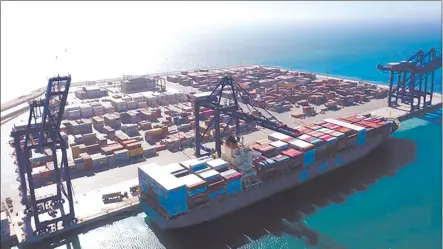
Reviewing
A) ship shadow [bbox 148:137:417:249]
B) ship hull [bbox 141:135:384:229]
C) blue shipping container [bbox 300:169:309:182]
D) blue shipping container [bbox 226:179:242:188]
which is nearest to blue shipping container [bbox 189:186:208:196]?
ship hull [bbox 141:135:384:229]

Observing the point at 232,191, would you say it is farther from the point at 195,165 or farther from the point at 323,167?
the point at 323,167

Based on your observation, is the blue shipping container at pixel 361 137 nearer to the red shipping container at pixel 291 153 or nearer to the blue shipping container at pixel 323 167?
the blue shipping container at pixel 323 167

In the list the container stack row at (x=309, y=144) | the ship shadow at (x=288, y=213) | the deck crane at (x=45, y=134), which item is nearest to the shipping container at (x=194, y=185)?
the ship shadow at (x=288, y=213)

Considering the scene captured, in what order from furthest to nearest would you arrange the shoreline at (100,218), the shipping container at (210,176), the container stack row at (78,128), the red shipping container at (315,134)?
the container stack row at (78,128) → the red shipping container at (315,134) → the shipping container at (210,176) → the shoreline at (100,218)

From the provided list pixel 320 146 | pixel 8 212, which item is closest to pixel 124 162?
pixel 8 212

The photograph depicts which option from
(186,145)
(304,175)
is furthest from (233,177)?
(186,145)

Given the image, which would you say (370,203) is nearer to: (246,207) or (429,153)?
(246,207)

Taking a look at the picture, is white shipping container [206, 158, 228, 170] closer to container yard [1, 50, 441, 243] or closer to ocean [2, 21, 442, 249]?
container yard [1, 50, 441, 243]
